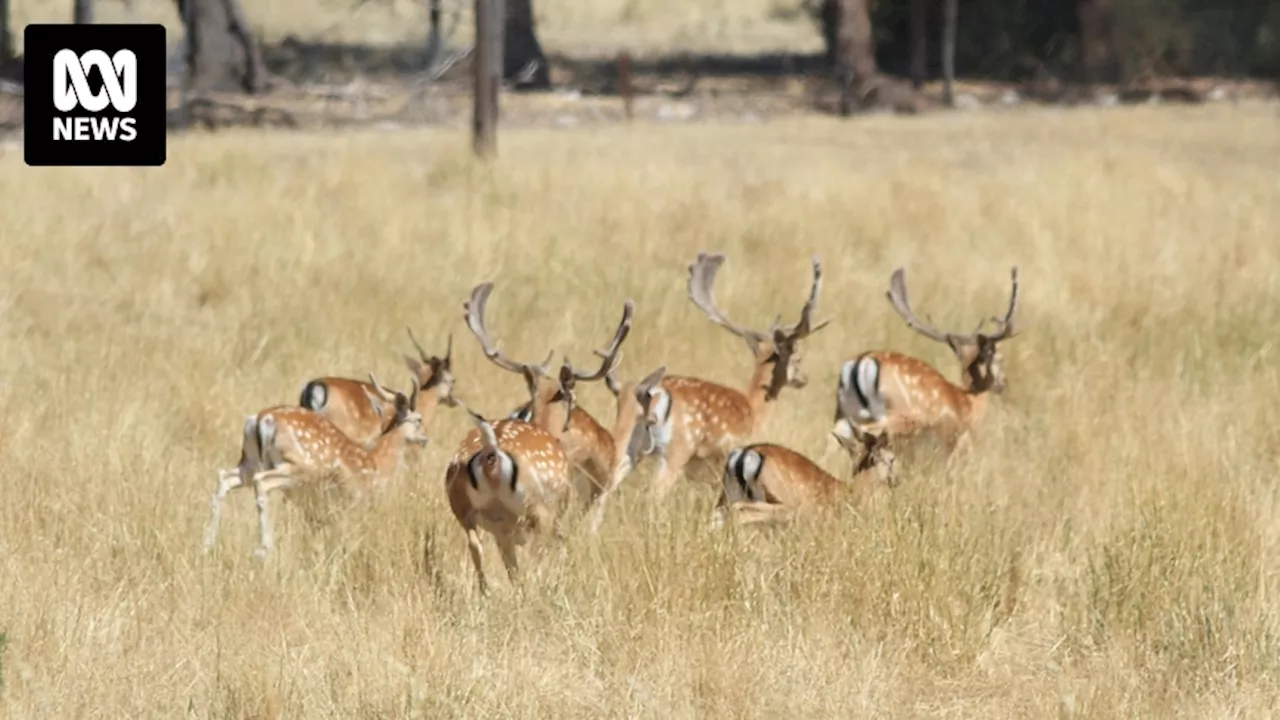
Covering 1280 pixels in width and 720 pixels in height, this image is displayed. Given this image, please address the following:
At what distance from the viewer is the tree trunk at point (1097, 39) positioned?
3762 cm

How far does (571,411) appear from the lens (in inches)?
303

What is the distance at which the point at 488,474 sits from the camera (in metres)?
6.54

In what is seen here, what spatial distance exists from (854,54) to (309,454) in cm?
2815

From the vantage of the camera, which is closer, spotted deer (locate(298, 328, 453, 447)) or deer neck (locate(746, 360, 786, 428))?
spotted deer (locate(298, 328, 453, 447))

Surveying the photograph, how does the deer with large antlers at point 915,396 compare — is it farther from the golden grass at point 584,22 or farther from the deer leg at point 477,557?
the golden grass at point 584,22

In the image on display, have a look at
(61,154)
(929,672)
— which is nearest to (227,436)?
(929,672)

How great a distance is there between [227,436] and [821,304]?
15.2 ft

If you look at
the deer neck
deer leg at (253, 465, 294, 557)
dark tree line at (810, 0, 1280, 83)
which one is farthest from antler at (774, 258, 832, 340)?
dark tree line at (810, 0, 1280, 83)

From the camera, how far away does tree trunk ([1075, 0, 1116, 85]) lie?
3762 cm

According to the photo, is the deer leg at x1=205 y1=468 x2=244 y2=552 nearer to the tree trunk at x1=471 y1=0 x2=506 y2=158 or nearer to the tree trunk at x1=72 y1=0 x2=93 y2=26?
→ the tree trunk at x1=471 y1=0 x2=506 y2=158

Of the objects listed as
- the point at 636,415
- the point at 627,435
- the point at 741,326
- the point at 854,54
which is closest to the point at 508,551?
the point at 627,435

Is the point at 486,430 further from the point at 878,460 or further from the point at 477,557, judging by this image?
the point at 878,460

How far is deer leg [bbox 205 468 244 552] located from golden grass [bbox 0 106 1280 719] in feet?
0.25

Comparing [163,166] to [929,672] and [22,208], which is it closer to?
[22,208]
